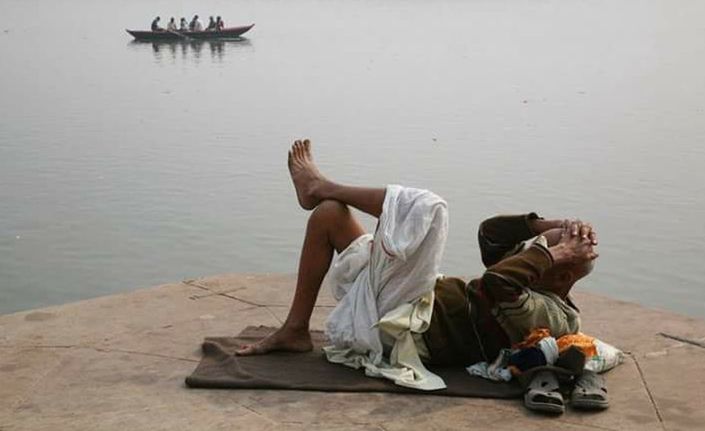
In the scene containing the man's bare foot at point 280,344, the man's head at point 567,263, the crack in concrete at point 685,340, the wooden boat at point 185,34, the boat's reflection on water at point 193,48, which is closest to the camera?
the man's head at point 567,263

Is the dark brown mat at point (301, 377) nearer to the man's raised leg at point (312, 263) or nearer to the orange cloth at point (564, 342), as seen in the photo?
the man's raised leg at point (312, 263)

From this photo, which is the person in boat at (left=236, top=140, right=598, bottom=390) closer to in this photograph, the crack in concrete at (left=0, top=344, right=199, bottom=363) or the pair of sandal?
the pair of sandal

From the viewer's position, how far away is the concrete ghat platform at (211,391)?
11.5 feet

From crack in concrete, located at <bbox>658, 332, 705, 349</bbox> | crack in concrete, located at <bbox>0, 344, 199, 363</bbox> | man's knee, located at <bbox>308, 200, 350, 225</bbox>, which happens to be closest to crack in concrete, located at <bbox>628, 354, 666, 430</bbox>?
crack in concrete, located at <bbox>658, 332, 705, 349</bbox>

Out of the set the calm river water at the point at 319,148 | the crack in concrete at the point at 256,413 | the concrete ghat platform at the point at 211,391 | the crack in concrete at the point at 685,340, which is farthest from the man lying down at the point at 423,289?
the calm river water at the point at 319,148

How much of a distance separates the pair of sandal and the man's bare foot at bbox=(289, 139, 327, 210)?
105 cm

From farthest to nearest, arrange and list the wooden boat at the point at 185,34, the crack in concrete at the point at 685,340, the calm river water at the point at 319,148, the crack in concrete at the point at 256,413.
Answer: the wooden boat at the point at 185,34
the calm river water at the point at 319,148
the crack in concrete at the point at 685,340
the crack in concrete at the point at 256,413

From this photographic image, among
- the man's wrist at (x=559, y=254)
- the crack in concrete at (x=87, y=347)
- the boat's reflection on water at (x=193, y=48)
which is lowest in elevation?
the crack in concrete at (x=87, y=347)

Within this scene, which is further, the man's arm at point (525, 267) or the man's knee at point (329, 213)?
the man's knee at point (329, 213)

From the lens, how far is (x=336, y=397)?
3699mm

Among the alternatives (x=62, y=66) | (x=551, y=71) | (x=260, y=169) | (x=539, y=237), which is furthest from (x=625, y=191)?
(x=62, y=66)

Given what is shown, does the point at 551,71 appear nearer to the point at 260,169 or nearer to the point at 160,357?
the point at 260,169

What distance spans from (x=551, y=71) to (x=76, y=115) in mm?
10114

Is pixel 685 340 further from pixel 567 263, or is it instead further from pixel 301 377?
pixel 301 377
